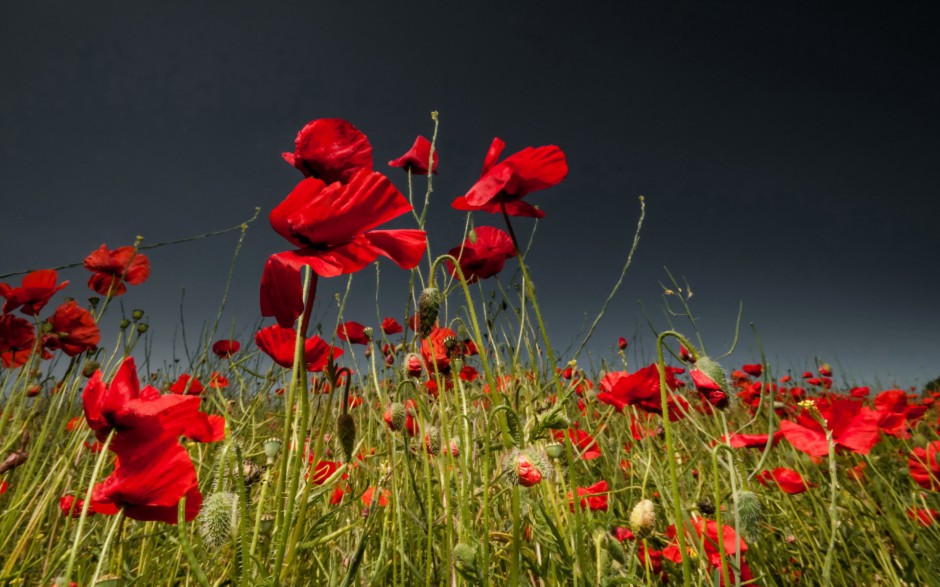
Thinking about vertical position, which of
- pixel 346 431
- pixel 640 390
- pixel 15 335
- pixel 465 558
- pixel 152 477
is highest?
pixel 15 335

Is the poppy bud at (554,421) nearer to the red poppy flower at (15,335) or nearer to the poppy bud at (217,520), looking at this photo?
the poppy bud at (217,520)

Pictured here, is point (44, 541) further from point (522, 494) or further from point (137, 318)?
point (522, 494)

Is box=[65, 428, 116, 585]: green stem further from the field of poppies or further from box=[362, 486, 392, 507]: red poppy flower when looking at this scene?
box=[362, 486, 392, 507]: red poppy flower

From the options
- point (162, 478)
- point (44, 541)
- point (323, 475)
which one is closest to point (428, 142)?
point (323, 475)

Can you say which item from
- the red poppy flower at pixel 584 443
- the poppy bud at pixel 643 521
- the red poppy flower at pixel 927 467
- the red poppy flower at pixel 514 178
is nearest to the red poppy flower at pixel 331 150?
the red poppy flower at pixel 514 178

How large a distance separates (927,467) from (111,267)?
342 cm

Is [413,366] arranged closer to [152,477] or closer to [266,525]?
[266,525]

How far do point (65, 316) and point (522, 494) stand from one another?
1.84 metres

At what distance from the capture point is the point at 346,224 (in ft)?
2.35

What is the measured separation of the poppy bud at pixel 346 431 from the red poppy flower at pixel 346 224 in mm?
319

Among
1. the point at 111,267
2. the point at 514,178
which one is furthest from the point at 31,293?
the point at 514,178

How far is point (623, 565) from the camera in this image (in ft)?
3.48

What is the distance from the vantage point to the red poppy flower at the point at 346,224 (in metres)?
0.69

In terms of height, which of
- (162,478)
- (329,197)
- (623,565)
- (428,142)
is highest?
(428,142)
